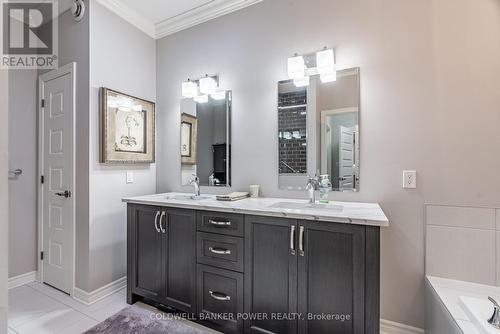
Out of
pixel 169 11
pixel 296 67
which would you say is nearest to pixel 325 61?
pixel 296 67

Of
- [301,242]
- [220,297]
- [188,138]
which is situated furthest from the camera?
[188,138]

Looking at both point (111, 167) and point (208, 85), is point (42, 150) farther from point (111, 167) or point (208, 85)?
point (208, 85)

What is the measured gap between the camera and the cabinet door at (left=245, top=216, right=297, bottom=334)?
1541mm

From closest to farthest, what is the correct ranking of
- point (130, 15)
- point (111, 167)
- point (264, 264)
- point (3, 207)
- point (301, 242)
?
1. point (3, 207)
2. point (301, 242)
3. point (264, 264)
4. point (111, 167)
5. point (130, 15)

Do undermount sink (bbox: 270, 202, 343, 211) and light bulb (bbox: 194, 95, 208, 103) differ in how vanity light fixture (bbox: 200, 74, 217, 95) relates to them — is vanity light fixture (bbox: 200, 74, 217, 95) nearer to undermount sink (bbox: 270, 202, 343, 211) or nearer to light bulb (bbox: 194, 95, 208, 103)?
light bulb (bbox: 194, 95, 208, 103)

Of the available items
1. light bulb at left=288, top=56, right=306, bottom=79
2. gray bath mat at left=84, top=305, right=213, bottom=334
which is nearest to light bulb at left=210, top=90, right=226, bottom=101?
light bulb at left=288, top=56, right=306, bottom=79

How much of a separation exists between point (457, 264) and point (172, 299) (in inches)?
80.7

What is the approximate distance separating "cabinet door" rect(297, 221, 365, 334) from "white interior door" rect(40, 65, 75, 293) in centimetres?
218

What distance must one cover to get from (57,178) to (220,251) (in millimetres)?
1943

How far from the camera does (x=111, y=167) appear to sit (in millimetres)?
2436

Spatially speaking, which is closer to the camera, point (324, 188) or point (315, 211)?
point (315, 211)

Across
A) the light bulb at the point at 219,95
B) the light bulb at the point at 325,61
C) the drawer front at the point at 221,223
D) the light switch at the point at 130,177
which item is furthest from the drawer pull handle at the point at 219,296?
the light bulb at the point at 325,61

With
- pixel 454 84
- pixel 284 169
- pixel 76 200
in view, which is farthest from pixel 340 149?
pixel 76 200

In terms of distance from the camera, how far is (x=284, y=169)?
7.15 ft
